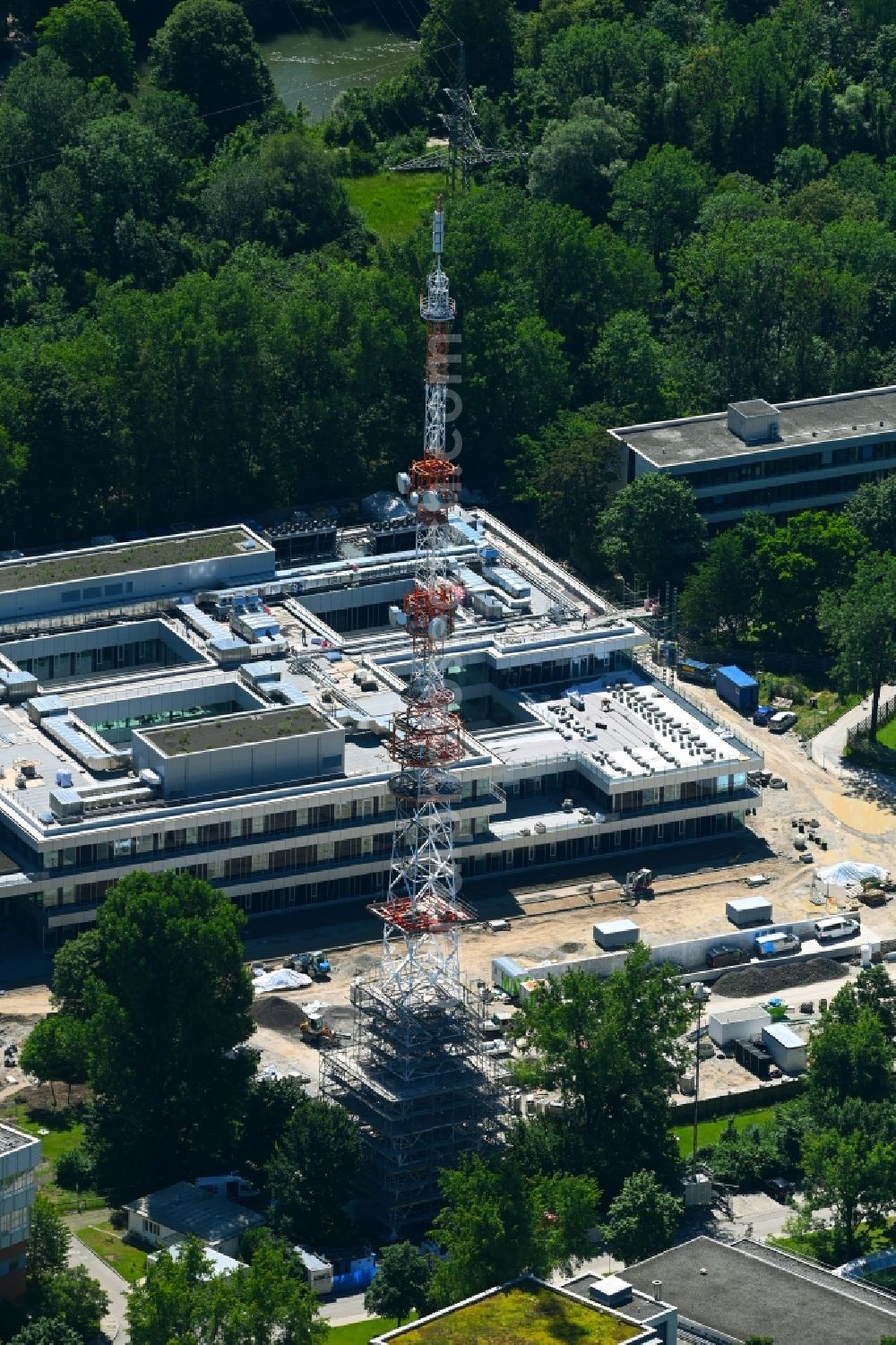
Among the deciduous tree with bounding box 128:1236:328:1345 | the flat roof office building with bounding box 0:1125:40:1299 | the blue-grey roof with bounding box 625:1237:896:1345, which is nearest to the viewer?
the deciduous tree with bounding box 128:1236:328:1345

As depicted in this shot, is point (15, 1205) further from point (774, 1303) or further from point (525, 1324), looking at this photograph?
point (774, 1303)

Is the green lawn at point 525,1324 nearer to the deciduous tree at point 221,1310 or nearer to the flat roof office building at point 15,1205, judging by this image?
the deciduous tree at point 221,1310

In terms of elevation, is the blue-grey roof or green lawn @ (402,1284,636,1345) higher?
green lawn @ (402,1284,636,1345)

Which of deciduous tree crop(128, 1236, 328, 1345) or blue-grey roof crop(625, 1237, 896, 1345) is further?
blue-grey roof crop(625, 1237, 896, 1345)

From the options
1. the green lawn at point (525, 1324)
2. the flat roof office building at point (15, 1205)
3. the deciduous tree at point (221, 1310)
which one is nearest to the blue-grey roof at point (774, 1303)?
the green lawn at point (525, 1324)

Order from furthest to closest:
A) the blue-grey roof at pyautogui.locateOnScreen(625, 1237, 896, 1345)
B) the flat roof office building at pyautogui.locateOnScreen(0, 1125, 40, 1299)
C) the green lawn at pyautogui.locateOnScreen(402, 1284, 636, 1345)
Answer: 1. the flat roof office building at pyautogui.locateOnScreen(0, 1125, 40, 1299)
2. the blue-grey roof at pyautogui.locateOnScreen(625, 1237, 896, 1345)
3. the green lawn at pyautogui.locateOnScreen(402, 1284, 636, 1345)

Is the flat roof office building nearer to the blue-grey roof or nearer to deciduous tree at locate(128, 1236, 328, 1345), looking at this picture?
deciduous tree at locate(128, 1236, 328, 1345)

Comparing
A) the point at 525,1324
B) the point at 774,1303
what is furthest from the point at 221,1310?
the point at 774,1303

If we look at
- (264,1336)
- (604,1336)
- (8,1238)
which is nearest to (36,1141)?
(8,1238)

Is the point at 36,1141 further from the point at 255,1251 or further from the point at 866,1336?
the point at 866,1336

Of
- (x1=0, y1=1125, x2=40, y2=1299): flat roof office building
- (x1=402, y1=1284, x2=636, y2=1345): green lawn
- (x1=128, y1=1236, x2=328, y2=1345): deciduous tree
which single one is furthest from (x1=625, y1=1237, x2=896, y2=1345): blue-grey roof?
(x1=0, y1=1125, x2=40, y2=1299): flat roof office building

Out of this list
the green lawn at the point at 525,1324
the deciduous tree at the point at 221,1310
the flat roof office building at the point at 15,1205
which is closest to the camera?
the green lawn at the point at 525,1324
